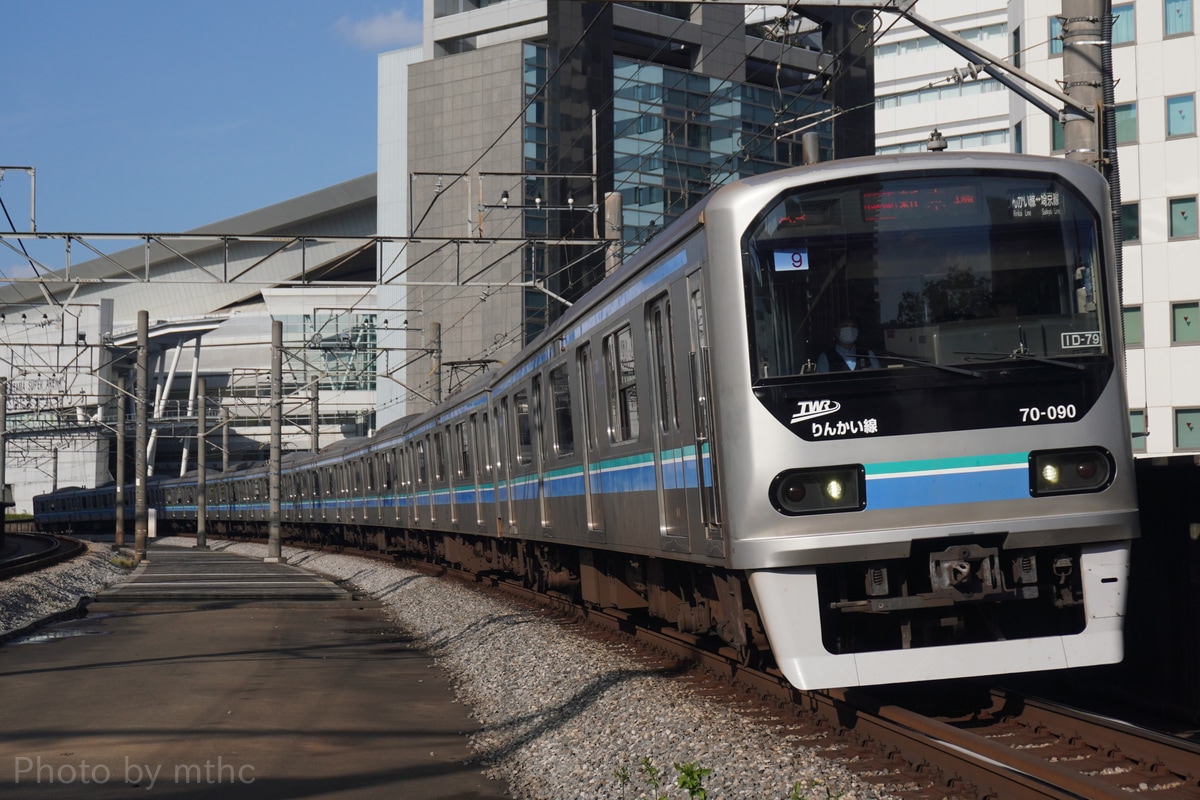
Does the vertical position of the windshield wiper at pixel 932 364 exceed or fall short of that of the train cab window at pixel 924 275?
it falls short

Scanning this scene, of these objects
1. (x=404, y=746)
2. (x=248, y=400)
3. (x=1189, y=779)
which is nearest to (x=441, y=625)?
(x=404, y=746)

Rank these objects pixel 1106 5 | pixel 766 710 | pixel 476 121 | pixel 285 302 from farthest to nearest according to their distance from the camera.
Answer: pixel 285 302, pixel 476 121, pixel 1106 5, pixel 766 710

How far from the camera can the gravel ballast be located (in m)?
6.22

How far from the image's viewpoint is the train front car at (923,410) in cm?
676

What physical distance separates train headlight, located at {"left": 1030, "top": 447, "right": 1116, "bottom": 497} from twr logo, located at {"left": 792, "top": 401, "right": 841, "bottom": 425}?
3.35 feet

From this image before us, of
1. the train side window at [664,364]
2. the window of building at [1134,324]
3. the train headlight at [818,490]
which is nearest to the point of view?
the train headlight at [818,490]

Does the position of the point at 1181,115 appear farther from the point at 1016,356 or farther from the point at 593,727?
the point at 593,727

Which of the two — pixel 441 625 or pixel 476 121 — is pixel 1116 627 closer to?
pixel 441 625

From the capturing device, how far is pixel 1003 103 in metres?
74.5

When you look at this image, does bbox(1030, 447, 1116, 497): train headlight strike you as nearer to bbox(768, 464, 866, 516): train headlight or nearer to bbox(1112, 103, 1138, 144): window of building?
bbox(768, 464, 866, 516): train headlight

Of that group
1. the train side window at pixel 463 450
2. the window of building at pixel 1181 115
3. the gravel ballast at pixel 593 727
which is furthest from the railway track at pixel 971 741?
the window of building at pixel 1181 115

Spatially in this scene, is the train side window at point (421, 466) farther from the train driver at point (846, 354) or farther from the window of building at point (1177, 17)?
the window of building at point (1177, 17)

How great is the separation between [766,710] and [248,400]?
79.9m

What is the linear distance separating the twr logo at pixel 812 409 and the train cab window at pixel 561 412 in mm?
4862
